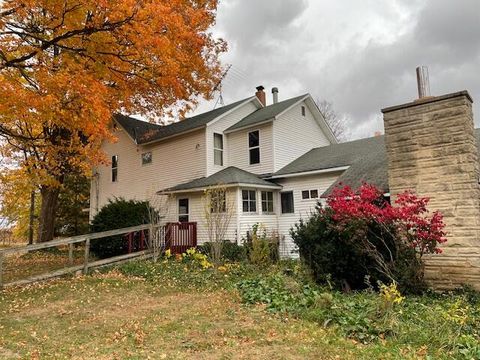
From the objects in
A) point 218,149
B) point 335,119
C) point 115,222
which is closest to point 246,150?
point 218,149

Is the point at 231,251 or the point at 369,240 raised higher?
the point at 369,240

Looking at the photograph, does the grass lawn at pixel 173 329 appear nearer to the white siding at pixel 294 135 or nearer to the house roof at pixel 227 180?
the house roof at pixel 227 180

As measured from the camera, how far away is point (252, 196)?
52.2 feet

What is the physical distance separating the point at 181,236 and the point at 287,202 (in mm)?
4951

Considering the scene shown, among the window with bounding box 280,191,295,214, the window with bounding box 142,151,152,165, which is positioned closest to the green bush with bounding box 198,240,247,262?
the window with bounding box 280,191,295,214

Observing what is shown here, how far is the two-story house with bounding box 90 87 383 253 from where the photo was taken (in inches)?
620

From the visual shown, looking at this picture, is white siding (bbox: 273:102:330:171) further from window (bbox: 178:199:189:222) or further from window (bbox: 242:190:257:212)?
window (bbox: 178:199:189:222)

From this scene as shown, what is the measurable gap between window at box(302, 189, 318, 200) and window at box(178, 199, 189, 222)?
5369mm

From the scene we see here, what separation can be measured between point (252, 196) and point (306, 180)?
97.9 inches

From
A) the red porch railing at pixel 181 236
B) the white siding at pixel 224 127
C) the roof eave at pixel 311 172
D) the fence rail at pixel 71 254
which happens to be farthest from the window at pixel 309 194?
the fence rail at pixel 71 254

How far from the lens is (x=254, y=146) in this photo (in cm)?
1781

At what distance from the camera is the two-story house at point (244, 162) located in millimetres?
15758

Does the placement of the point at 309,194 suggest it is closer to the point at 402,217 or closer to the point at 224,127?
the point at 224,127

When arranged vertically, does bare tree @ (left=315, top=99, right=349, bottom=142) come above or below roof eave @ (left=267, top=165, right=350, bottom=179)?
above
